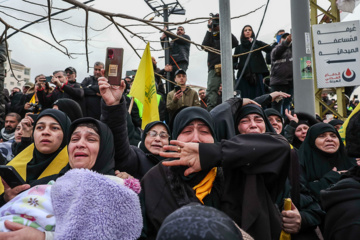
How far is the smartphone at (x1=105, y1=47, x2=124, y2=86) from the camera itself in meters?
2.38

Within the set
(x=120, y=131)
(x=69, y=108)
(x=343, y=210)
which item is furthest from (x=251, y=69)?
(x=343, y=210)

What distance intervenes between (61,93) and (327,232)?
4316mm

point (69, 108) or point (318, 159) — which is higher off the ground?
point (69, 108)

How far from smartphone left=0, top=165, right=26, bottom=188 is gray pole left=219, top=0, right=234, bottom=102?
6.68 feet

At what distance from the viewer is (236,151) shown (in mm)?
1861

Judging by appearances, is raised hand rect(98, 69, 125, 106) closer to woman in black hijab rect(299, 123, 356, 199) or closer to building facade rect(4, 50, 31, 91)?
building facade rect(4, 50, 31, 91)

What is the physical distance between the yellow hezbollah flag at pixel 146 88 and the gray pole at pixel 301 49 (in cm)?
209

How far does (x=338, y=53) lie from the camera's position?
5.94 metres

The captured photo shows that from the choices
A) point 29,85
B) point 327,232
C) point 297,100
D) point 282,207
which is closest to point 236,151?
point 282,207

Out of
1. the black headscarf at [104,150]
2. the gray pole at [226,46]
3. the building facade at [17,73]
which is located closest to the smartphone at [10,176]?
the black headscarf at [104,150]

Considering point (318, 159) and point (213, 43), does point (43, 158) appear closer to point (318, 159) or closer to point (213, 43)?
point (318, 159)

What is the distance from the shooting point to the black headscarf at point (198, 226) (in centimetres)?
98

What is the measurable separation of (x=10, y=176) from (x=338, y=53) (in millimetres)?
5648

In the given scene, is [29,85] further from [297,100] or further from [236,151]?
[236,151]
